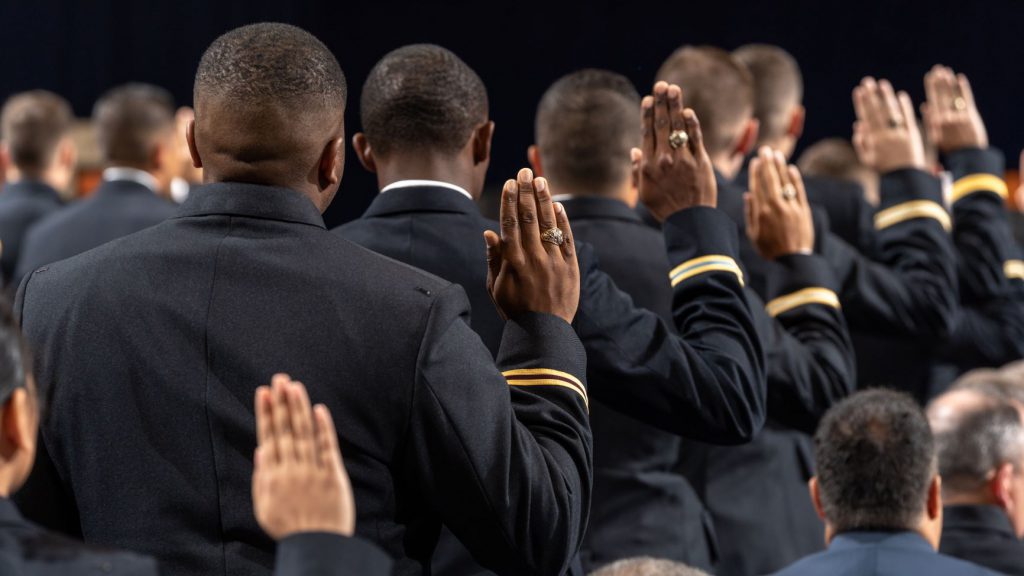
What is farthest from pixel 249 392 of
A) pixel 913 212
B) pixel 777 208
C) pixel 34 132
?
pixel 34 132

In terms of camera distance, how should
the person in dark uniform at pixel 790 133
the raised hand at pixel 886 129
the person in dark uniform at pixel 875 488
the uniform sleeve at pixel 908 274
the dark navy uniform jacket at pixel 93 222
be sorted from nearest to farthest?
the person in dark uniform at pixel 875 488
the uniform sleeve at pixel 908 274
the raised hand at pixel 886 129
the person in dark uniform at pixel 790 133
the dark navy uniform jacket at pixel 93 222

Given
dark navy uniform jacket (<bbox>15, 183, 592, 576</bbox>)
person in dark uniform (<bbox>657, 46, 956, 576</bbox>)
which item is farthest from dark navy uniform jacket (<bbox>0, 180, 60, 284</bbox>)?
dark navy uniform jacket (<bbox>15, 183, 592, 576</bbox>)

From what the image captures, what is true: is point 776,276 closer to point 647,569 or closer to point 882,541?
point 882,541

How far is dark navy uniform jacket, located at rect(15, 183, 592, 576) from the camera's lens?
4.96 feet

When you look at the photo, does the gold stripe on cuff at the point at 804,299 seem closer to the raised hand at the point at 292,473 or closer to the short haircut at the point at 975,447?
the short haircut at the point at 975,447

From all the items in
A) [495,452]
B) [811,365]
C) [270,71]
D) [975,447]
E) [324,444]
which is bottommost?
[975,447]

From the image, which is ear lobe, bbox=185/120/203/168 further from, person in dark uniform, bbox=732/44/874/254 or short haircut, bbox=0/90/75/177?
short haircut, bbox=0/90/75/177

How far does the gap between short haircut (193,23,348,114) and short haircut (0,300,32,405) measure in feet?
1.39

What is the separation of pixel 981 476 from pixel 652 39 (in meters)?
3.97

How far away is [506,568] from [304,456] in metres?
0.46

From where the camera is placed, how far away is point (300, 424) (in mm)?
1226

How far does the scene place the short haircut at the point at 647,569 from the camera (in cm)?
194

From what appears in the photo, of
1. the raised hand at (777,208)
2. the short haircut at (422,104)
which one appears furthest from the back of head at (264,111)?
the raised hand at (777,208)

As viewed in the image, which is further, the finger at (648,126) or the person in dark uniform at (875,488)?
the finger at (648,126)
